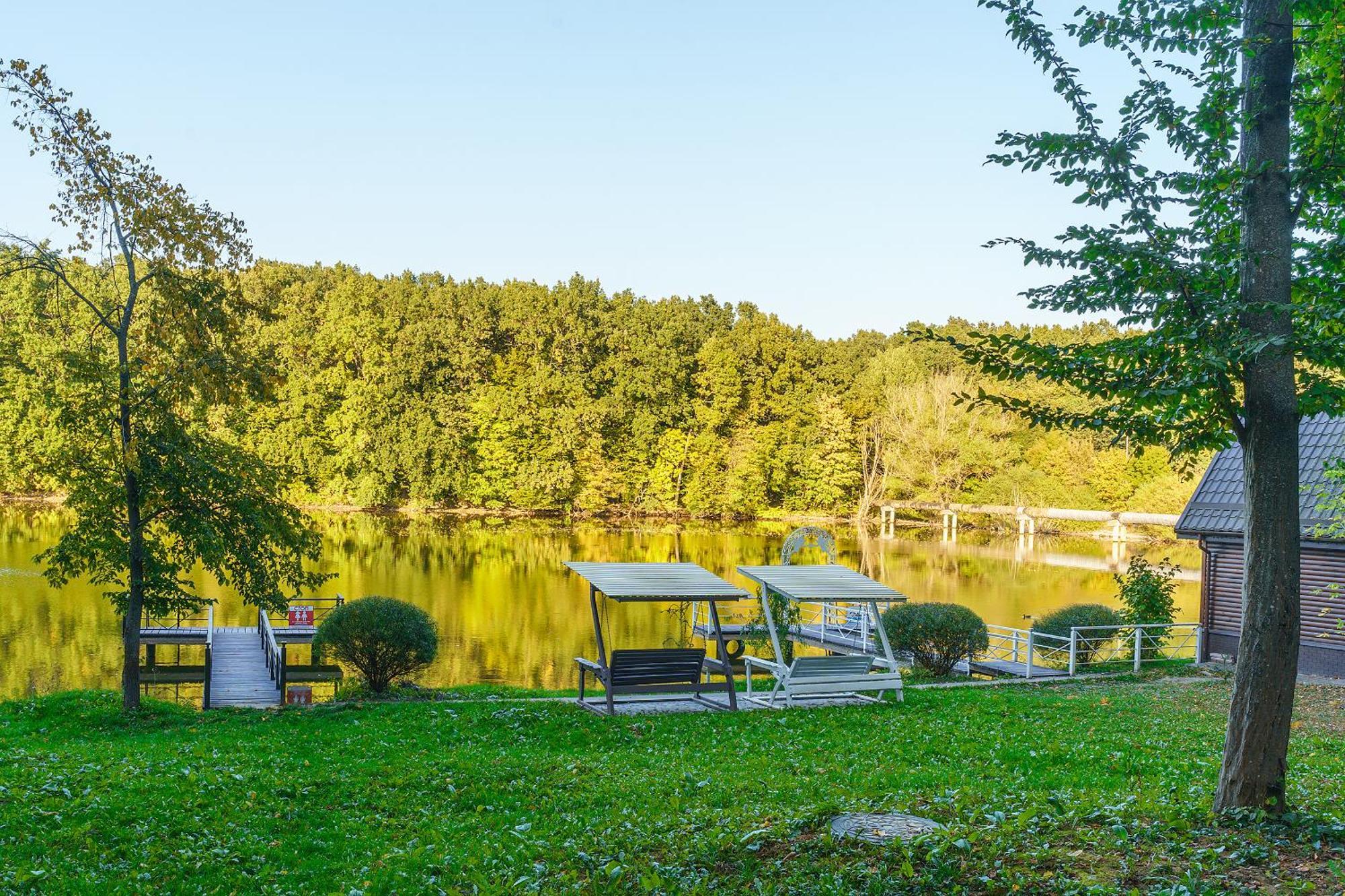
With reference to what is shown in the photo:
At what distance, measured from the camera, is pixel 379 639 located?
16891mm

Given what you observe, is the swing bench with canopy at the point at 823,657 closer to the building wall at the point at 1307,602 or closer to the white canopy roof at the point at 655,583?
the white canopy roof at the point at 655,583

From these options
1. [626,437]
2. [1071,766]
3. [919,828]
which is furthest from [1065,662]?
[626,437]

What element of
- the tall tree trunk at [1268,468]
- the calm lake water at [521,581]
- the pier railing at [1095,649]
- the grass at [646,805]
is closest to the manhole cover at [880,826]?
the grass at [646,805]

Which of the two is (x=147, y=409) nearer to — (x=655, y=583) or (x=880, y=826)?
(x=655, y=583)

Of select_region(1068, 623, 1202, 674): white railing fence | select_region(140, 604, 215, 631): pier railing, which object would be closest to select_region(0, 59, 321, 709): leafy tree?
select_region(140, 604, 215, 631): pier railing

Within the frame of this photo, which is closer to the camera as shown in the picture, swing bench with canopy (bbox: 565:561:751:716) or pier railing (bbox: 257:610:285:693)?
swing bench with canopy (bbox: 565:561:751:716)

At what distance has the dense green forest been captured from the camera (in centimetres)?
6103

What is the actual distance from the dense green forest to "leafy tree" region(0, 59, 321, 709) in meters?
45.9

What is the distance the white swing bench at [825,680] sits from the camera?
47.5 ft

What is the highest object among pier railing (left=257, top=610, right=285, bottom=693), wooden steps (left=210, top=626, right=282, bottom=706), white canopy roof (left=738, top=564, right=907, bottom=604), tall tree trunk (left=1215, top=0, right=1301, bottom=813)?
tall tree trunk (left=1215, top=0, right=1301, bottom=813)

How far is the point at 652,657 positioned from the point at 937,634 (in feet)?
25.9

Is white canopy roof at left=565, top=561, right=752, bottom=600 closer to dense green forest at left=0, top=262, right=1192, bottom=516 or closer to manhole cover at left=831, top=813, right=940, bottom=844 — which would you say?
manhole cover at left=831, top=813, right=940, bottom=844

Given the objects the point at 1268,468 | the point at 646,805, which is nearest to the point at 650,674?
the point at 646,805

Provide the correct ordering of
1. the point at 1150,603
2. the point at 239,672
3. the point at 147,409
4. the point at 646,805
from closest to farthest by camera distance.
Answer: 1. the point at 646,805
2. the point at 147,409
3. the point at 239,672
4. the point at 1150,603
